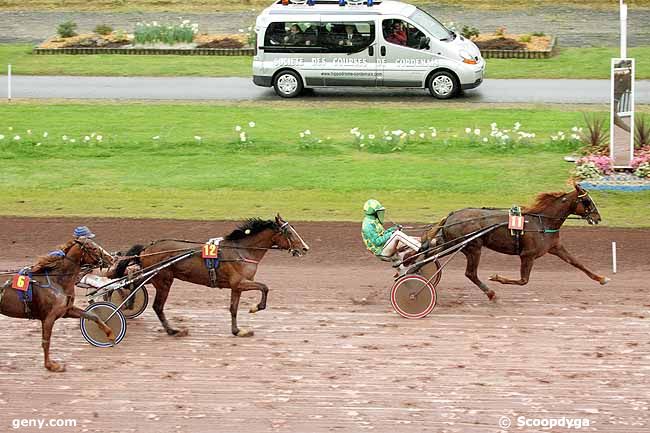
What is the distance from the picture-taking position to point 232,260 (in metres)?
12.7

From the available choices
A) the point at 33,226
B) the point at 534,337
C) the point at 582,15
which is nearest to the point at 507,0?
the point at 582,15

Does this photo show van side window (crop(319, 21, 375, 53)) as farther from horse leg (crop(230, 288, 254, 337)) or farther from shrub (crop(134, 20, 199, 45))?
horse leg (crop(230, 288, 254, 337))

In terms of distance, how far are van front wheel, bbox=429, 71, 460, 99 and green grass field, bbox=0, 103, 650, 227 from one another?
1.28 metres

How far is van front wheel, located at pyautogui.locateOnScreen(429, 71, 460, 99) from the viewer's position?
2520 centimetres

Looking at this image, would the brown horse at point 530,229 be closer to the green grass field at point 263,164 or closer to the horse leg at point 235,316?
the horse leg at point 235,316

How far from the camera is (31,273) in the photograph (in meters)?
11.9

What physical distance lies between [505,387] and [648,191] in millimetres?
8749

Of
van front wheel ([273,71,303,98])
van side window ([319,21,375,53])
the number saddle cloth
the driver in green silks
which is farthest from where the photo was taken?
van front wheel ([273,71,303,98])

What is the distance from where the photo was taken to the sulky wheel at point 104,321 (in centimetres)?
1255

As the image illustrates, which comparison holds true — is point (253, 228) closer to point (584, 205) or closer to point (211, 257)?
point (211, 257)

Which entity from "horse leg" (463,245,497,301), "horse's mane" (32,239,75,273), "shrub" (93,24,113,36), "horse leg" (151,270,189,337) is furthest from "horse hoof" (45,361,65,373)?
"shrub" (93,24,113,36)

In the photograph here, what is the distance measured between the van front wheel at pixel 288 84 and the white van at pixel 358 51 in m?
0.02

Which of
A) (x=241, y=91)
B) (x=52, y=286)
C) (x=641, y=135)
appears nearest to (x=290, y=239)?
(x=52, y=286)

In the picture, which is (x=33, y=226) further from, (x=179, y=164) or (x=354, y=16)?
(x=354, y=16)
